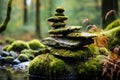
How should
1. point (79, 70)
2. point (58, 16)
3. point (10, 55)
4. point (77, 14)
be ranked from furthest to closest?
1. point (77, 14)
2. point (10, 55)
3. point (58, 16)
4. point (79, 70)

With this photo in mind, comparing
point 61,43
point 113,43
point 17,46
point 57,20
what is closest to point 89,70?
point 61,43

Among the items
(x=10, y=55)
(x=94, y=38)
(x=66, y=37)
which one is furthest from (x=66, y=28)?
(x=10, y=55)

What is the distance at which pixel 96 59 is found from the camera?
10148 mm

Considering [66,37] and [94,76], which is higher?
[66,37]

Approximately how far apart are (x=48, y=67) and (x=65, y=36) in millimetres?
1193

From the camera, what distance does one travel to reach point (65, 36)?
407 inches

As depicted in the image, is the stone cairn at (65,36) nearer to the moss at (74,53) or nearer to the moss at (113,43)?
the moss at (74,53)

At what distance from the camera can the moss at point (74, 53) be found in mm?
9805

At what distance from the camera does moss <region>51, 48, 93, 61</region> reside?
32.2 ft

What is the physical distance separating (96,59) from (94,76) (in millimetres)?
605

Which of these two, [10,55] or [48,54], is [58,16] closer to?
[48,54]

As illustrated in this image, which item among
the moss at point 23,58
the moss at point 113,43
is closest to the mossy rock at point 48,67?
the moss at point 113,43

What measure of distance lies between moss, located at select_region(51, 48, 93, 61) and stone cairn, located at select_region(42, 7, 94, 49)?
15cm

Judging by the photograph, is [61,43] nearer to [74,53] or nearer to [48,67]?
[74,53]
